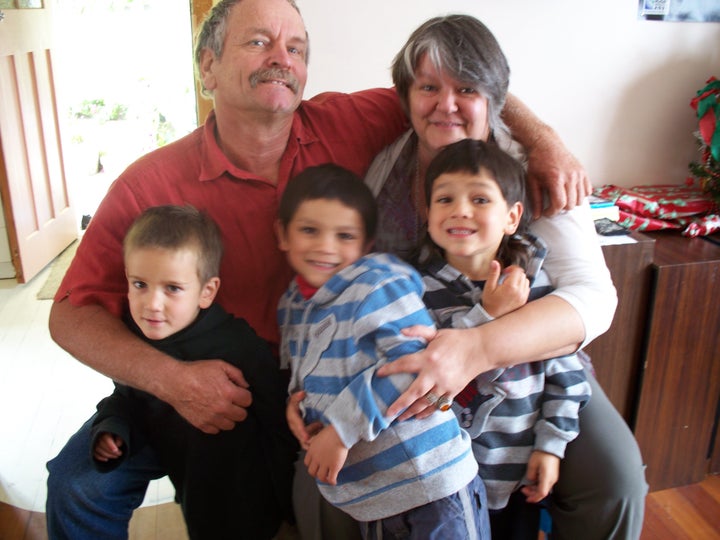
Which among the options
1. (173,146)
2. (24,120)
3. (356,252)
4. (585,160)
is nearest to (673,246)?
(585,160)

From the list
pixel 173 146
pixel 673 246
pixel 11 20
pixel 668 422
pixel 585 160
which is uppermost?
pixel 11 20

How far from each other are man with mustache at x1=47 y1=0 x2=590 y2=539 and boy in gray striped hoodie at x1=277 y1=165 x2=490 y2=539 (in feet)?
0.89

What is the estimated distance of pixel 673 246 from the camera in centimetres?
198

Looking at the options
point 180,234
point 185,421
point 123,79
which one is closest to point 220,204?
point 180,234

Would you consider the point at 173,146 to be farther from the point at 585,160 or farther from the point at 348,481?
the point at 585,160

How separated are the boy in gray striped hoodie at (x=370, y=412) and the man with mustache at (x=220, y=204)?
0.27 metres

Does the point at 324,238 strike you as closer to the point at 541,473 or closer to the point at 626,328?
the point at 541,473

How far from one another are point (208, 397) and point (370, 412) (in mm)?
411

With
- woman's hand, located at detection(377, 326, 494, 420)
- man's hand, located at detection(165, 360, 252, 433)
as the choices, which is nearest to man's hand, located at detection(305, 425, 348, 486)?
woman's hand, located at detection(377, 326, 494, 420)

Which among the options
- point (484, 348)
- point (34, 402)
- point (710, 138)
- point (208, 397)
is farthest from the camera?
point (34, 402)

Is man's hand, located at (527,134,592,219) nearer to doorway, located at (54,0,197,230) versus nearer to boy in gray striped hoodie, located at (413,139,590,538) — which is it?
boy in gray striped hoodie, located at (413,139,590,538)

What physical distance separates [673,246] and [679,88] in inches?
31.5

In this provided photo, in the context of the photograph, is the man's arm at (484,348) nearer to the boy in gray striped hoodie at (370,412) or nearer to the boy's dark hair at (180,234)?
the boy in gray striped hoodie at (370,412)

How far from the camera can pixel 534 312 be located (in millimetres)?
1179
